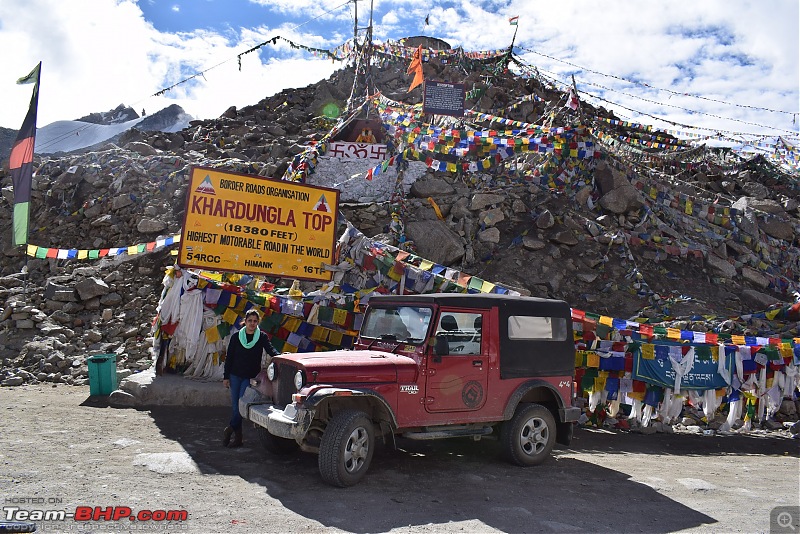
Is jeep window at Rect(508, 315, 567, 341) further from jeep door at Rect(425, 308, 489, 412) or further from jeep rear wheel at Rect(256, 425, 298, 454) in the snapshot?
jeep rear wheel at Rect(256, 425, 298, 454)

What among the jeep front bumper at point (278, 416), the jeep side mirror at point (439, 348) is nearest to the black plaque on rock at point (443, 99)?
the jeep side mirror at point (439, 348)

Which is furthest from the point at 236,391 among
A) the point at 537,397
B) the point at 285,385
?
the point at 537,397

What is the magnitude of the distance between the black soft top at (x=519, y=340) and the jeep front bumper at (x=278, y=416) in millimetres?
1870

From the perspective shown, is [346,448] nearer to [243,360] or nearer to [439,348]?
[439,348]

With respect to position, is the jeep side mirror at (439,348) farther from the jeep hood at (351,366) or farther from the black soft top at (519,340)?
the black soft top at (519,340)

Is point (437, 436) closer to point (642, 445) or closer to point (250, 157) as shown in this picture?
point (642, 445)

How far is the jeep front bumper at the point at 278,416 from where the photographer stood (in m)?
5.54

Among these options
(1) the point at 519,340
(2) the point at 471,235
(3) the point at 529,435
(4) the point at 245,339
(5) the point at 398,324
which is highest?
(2) the point at 471,235

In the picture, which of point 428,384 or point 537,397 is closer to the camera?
point 428,384

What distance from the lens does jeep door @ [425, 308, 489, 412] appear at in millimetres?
6312

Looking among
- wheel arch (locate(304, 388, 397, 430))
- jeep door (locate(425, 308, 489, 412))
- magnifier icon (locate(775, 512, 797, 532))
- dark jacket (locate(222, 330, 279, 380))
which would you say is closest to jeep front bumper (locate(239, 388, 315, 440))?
wheel arch (locate(304, 388, 397, 430))

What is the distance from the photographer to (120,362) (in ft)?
38.2

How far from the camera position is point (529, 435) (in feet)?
23.1
